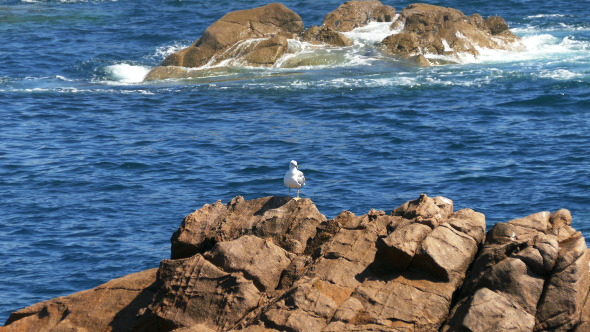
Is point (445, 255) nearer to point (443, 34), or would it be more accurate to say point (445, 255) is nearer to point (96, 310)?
point (96, 310)

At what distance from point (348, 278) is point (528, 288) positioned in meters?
2.91

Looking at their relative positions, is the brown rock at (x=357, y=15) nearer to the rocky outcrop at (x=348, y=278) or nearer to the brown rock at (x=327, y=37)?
the brown rock at (x=327, y=37)

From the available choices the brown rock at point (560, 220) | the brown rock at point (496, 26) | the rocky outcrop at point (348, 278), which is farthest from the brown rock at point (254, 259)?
the brown rock at point (496, 26)

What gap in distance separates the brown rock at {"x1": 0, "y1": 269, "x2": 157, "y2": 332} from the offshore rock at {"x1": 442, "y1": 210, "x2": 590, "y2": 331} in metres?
5.62

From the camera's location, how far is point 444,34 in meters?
40.4

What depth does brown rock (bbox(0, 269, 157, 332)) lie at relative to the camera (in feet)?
45.2

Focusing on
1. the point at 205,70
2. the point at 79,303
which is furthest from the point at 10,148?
the point at 79,303

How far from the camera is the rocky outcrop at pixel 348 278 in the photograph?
11.9 meters

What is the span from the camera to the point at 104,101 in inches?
1353

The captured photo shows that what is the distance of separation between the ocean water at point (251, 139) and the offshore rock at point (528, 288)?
8.49 meters

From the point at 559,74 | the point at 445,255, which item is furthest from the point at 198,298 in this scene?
the point at 559,74

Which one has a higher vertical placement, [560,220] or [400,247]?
[400,247]

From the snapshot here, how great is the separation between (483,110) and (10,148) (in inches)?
732

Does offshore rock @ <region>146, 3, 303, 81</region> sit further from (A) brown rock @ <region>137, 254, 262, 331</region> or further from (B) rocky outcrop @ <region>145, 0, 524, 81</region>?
(A) brown rock @ <region>137, 254, 262, 331</region>
